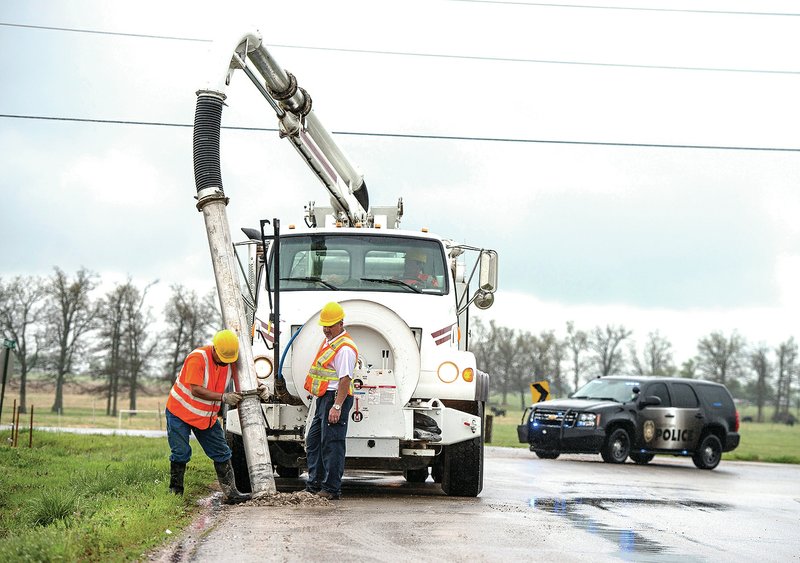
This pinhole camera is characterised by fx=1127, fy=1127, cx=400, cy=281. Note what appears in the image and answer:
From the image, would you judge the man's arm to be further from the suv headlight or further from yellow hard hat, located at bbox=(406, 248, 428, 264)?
the suv headlight

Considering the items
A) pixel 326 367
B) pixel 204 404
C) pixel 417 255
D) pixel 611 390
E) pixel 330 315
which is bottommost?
pixel 204 404

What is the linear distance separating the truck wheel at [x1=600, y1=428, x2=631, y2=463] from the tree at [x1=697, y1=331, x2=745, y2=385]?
272ft

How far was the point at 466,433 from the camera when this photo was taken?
11.6 metres

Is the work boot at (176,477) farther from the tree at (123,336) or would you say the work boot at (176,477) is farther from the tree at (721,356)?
the tree at (721,356)

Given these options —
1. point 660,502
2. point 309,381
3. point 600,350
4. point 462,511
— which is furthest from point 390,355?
point 600,350

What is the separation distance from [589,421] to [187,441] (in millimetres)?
12909

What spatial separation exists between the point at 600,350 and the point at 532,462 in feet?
263

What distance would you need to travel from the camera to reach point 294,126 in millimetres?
13977

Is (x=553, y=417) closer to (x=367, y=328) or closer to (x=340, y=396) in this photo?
(x=367, y=328)

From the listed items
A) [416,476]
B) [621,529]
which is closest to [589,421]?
[416,476]

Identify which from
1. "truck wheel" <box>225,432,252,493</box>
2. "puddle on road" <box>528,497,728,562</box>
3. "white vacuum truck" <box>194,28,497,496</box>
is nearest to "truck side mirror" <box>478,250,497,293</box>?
"white vacuum truck" <box>194,28,497,496</box>

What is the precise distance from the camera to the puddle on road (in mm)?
8078

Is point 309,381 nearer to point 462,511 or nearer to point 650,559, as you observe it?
point 462,511

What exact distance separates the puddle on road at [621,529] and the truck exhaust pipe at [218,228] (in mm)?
3044
